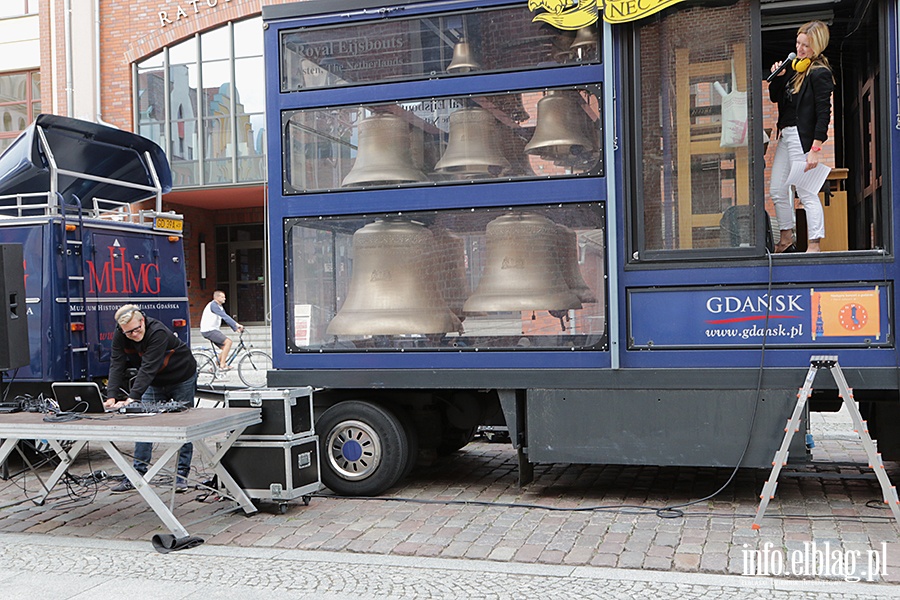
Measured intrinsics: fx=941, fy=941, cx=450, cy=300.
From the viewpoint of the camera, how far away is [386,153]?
7414 mm

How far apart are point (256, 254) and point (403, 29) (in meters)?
17.9

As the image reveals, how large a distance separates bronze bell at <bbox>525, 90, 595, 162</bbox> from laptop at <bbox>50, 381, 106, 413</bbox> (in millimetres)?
3670

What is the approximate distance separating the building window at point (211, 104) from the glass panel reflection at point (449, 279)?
1455 cm

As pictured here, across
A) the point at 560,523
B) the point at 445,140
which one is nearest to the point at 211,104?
the point at 445,140

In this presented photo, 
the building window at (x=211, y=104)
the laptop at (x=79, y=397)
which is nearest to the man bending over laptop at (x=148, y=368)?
the laptop at (x=79, y=397)

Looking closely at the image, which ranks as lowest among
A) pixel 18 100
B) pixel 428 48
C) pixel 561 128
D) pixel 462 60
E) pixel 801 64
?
pixel 561 128

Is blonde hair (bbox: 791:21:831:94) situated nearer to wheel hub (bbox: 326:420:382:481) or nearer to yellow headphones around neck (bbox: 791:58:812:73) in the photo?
yellow headphones around neck (bbox: 791:58:812:73)

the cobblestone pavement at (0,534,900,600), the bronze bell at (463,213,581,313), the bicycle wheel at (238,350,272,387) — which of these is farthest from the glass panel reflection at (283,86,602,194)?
the bicycle wheel at (238,350,272,387)

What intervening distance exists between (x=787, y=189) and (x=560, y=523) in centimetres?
312

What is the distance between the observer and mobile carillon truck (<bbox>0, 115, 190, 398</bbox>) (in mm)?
8742

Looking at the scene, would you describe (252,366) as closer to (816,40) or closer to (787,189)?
(787,189)

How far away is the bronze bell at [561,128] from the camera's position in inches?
273

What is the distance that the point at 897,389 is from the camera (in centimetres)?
632

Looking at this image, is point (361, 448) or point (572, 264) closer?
point (572, 264)
